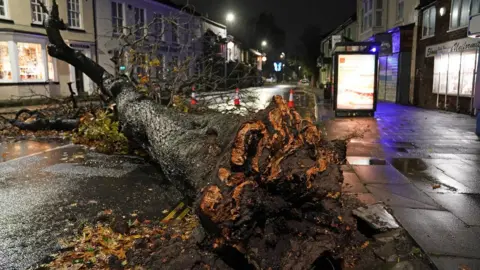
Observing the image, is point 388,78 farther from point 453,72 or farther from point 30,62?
point 30,62

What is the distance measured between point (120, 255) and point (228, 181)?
143 centimetres

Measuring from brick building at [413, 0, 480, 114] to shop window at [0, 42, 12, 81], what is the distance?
73.4 feet

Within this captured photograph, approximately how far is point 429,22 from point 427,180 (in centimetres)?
1571

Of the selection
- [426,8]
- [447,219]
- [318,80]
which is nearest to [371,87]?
[426,8]

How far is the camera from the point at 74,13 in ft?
81.1

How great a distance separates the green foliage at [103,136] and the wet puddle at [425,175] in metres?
5.56

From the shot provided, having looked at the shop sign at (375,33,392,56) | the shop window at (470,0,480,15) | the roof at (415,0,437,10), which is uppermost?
the roof at (415,0,437,10)

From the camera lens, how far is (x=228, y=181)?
3240 millimetres

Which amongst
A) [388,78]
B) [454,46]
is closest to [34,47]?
[388,78]

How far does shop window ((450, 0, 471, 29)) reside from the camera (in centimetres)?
1567

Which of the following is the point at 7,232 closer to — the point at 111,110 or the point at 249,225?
the point at 249,225

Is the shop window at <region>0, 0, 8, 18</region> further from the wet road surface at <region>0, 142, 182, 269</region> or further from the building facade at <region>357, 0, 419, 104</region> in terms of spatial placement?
the building facade at <region>357, 0, 419, 104</region>

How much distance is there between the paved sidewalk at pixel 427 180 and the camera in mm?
3871

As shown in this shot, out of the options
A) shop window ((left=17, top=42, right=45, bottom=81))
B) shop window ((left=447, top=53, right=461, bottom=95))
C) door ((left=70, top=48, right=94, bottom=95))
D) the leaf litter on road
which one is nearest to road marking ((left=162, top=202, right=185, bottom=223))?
the leaf litter on road
